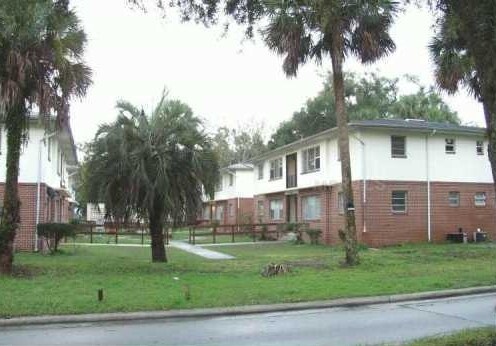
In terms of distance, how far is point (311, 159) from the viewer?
3631cm

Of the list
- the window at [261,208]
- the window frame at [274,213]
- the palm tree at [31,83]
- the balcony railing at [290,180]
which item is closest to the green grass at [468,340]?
the palm tree at [31,83]

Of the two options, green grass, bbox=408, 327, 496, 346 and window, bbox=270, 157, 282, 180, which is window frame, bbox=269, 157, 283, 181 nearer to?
window, bbox=270, 157, 282, 180

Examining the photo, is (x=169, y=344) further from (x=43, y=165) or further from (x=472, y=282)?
(x=43, y=165)

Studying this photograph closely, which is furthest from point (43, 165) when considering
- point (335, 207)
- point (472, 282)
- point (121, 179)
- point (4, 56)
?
point (472, 282)

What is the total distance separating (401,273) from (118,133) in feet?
28.7

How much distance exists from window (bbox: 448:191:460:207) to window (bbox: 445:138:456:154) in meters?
2.05

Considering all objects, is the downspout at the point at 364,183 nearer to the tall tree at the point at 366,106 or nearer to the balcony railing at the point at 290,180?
the balcony railing at the point at 290,180

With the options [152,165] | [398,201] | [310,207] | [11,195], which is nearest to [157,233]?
[152,165]

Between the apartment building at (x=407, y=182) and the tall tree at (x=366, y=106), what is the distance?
25.1 metres

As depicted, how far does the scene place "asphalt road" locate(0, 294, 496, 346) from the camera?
913cm

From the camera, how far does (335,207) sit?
32750 mm

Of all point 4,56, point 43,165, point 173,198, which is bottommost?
point 173,198

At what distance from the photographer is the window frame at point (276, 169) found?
4206cm

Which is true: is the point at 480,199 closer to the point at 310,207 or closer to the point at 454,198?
the point at 454,198
